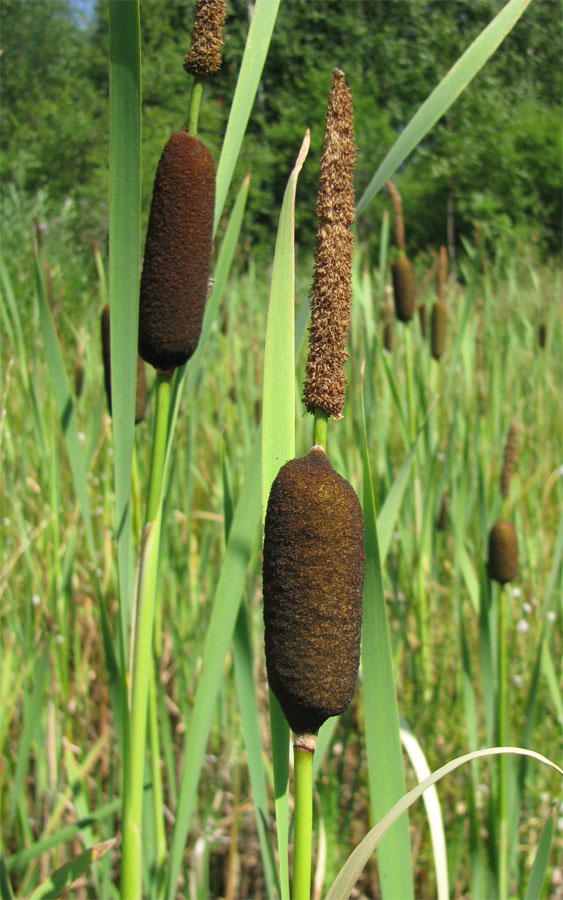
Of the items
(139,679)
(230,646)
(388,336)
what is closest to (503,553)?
(230,646)

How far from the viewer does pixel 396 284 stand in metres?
1.36

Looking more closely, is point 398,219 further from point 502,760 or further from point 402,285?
point 502,760

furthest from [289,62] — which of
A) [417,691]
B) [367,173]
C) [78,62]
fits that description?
[417,691]

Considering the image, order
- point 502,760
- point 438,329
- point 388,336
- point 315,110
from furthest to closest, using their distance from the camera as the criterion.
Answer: point 315,110, point 388,336, point 438,329, point 502,760

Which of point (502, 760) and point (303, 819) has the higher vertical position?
point (303, 819)

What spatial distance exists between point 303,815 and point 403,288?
3.63 feet

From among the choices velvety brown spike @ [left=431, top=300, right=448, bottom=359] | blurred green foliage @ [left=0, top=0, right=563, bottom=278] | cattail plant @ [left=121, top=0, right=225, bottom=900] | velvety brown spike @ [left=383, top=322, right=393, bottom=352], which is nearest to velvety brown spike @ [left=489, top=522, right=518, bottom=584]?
cattail plant @ [left=121, top=0, right=225, bottom=900]

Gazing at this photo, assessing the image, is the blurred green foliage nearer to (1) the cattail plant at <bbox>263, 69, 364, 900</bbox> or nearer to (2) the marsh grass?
(2) the marsh grass

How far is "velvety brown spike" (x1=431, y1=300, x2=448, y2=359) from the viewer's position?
4.80 ft

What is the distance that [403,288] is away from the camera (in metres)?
1.36

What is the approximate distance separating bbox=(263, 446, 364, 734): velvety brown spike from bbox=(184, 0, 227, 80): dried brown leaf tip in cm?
28

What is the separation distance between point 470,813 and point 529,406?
1.53m

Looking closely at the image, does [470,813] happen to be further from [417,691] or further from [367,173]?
[367,173]

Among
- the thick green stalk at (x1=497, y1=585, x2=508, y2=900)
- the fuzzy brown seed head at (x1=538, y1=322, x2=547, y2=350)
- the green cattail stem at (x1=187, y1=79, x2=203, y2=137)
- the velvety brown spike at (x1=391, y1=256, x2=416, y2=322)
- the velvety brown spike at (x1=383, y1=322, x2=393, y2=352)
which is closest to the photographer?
the green cattail stem at (x1=187, y1=79, x2=203, y2=137)
